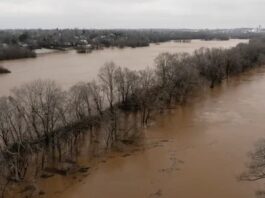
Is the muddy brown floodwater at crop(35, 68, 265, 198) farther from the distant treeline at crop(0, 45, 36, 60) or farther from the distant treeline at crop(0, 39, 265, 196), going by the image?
the distant treeline at crop(0, 45, 36, 60)

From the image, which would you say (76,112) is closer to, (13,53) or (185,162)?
(185,162)

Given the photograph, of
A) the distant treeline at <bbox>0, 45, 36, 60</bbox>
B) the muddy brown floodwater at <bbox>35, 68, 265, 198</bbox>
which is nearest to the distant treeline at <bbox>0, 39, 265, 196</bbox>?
the muddy brown floodwater at <bbox>35, 68, 265, 198</bbox>

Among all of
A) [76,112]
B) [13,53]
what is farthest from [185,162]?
[13,53]

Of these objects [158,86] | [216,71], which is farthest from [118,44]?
[158,86]

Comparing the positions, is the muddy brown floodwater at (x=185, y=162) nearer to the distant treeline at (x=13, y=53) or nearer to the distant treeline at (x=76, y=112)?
the distant treeline at (x=76, y=112)

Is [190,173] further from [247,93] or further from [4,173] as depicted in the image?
[247,93]

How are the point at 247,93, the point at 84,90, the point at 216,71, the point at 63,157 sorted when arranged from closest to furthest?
the point at 63,157 < the point at 84,90 < the point at 247,93 < the point at 216,71
